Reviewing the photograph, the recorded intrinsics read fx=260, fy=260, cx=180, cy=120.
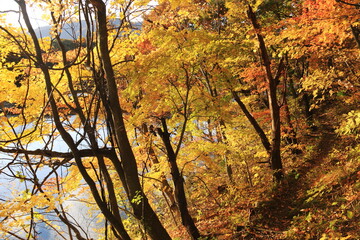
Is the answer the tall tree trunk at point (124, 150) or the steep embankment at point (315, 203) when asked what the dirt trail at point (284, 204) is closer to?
the steep embankment at point (315, 203)

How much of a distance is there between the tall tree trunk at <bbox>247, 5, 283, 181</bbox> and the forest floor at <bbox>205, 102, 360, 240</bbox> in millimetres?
635

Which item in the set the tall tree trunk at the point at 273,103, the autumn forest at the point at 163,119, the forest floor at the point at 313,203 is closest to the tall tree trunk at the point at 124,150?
the autumn forest at the point at 163,119

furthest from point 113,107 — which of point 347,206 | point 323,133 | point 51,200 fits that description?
point 323,133

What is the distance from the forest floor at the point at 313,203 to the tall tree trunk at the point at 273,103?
0.64m

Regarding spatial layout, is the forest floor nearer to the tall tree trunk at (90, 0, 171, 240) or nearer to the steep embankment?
the steep embankment

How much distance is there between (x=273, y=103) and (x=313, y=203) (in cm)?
344

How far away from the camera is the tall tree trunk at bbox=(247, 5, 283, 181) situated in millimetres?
7686

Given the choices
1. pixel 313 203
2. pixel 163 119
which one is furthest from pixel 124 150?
pixel 313 203

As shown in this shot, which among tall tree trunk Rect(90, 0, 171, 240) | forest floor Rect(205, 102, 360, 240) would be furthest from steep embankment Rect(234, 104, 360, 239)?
tall tree trunk Rect(90, 0, 171, 240)

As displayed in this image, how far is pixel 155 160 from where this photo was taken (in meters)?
10.6

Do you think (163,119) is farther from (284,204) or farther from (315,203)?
(284,204)

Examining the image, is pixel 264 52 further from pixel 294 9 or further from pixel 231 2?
pixel 294 9

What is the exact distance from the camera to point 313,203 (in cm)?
572

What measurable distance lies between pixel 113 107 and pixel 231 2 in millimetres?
5130
